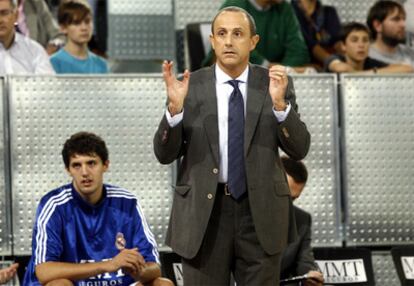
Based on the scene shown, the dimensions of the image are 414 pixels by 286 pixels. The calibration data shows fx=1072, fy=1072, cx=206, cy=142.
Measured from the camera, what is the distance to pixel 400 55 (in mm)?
8844

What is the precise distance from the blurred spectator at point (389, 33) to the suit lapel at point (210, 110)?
4.09m

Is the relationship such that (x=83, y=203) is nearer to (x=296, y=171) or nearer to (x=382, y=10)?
(x=296, y=171)

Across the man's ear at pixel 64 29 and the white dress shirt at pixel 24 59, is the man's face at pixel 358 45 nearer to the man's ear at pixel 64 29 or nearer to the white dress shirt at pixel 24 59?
the man's ear at pixel 64 29

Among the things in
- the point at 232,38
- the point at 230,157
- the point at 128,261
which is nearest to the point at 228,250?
the point at 230,157

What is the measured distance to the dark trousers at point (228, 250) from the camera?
186 inches

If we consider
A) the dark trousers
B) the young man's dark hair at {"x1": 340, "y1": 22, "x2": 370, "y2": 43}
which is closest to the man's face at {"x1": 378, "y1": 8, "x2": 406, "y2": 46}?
the young man's dark hair at {"x1": 340, "y1": 22, "x2": 370, "y2": 43}

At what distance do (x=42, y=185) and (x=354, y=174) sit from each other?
7.14 feet

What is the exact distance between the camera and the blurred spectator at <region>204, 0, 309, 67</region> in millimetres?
8047

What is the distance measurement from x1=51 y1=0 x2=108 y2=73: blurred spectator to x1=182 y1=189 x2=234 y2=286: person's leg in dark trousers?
3.49m

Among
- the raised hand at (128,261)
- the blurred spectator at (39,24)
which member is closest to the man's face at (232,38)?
the raised hand at (128,261)

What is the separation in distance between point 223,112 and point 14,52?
3.21 metres

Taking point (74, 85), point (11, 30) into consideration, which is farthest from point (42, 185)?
point (11, 30)

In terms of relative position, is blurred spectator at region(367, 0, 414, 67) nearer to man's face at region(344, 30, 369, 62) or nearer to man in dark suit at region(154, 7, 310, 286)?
man's face at region(344, 30, 369, 62)

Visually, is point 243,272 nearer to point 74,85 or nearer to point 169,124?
point 169,124
